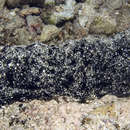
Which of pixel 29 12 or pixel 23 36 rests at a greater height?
pixel 29 12

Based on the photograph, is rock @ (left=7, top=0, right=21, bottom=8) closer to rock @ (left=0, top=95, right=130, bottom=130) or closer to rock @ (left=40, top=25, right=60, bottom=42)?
rock @ (left=40, top=25, right=60, bottom=42)

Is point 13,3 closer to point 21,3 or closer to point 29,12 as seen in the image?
point 21,3

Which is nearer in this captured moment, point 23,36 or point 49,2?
point 23,36

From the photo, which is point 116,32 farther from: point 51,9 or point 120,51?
point 51,9

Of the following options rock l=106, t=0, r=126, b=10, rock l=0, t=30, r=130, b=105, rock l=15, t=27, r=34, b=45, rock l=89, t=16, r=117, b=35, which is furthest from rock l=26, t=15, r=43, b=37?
rock l=106, t=0, r=126, b=10

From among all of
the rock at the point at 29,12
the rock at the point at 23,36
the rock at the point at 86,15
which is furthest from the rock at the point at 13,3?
the rock at the point at 86,15

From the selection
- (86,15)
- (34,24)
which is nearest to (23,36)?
(34,24)

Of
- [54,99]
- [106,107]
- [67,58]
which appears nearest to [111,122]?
[106,107]

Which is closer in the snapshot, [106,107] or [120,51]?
[106,107]
